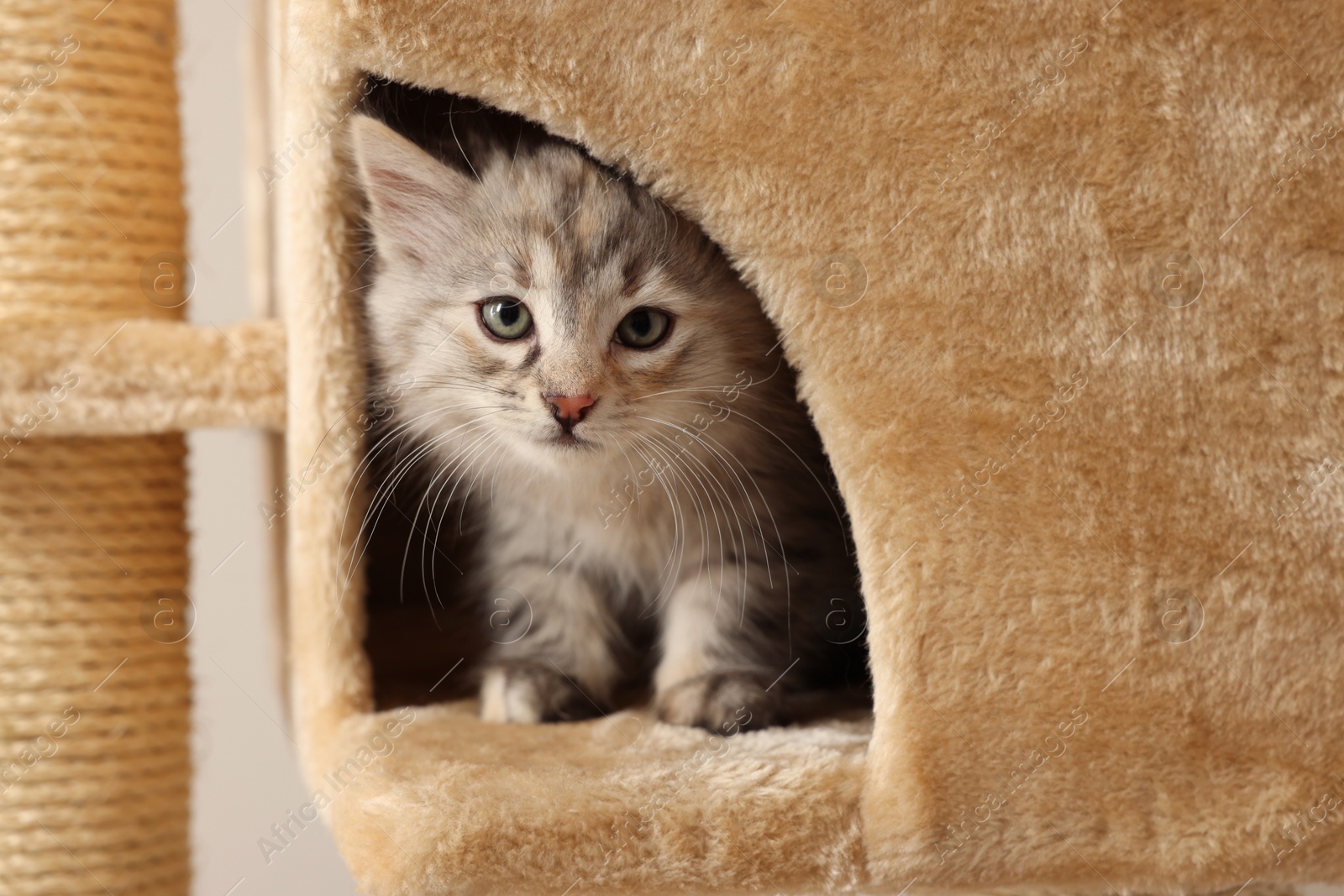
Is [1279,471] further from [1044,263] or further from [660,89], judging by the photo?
[660,89]

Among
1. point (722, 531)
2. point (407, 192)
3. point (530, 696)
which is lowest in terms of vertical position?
point (530, 696)

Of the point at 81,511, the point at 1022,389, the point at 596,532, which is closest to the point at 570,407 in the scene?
the point at 596,532

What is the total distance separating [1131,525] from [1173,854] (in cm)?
34

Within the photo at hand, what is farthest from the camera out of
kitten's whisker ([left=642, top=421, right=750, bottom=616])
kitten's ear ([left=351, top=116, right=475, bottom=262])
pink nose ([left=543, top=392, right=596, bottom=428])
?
kitten's whisker ([left=642, top=421, right=750, bottom=616])

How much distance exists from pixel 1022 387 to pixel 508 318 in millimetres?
656

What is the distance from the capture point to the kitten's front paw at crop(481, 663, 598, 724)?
1471mm

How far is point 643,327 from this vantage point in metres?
1.42

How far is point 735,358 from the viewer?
1.50 meters

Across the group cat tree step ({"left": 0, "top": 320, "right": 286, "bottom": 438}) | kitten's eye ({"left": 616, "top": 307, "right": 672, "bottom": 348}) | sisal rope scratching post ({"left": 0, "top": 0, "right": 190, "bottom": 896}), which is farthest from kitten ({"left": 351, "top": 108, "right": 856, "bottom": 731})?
sisal rope scratching post ({"left": 0, "top": 0, "right": 190, "bottom": 896})

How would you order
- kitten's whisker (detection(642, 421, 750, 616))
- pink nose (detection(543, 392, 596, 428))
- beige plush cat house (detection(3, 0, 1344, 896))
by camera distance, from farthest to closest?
kitten's whisker (detection(642, 421, 750, 616)) < pink nose (detection(543, 392, 596, 428)) < beige plush cat house (detection(3, 0, 1344, 896))

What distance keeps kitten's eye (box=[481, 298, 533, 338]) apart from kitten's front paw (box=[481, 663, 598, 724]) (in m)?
0.48

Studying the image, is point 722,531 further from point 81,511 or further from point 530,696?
point 81,511

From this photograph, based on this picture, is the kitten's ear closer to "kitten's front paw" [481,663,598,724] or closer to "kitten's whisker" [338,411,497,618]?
"kitten's whisker" [338,411,497,618]

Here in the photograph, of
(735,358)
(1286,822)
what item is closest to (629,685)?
(735,358)
